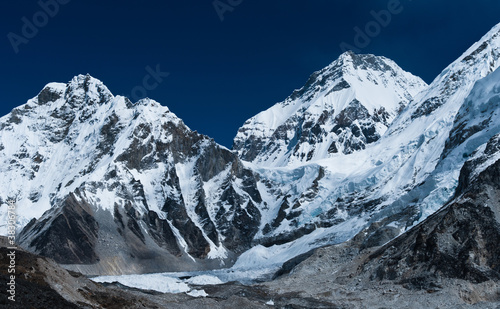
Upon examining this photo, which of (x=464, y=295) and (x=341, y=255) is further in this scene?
(x=341, y=255)

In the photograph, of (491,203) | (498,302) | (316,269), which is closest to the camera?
(498,302)

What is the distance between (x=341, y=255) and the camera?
15350 centimetres

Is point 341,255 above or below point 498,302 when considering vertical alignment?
above

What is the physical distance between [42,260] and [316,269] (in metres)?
93.8

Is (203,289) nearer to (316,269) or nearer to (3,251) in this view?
(316,269)

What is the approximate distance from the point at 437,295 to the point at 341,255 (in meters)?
61.8

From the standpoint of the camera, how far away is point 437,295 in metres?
92.1

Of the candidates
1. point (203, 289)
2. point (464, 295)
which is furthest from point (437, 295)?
point (203, 289)

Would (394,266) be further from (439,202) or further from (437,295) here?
(439,202)

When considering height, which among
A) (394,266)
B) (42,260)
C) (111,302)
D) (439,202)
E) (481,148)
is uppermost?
(481,148)

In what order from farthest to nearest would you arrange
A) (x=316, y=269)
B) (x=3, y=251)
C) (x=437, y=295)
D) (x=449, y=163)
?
1. (x=449, y=163)
2. (x=316, y=269)
3. (x=437, y=295)
4. (x=3, y=251)

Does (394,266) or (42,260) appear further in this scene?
(394,266)

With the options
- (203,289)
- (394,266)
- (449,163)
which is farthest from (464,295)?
(449,163)

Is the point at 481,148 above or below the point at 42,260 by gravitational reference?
above
